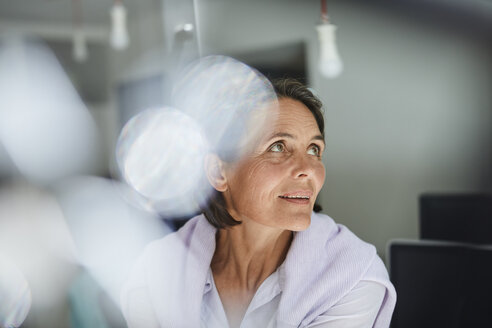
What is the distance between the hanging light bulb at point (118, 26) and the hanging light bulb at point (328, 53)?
38 centimetres

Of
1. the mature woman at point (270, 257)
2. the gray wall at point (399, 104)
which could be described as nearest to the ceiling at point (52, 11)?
the gray wall at point (399, 104)

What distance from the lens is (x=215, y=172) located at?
0.59 metres

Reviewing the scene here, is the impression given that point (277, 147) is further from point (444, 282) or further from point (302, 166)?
point (444, 282)

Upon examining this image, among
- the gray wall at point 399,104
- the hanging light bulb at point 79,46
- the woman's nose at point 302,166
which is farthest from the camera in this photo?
the hanging light bulb at point 79,46

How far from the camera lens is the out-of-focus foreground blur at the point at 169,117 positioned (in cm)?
61

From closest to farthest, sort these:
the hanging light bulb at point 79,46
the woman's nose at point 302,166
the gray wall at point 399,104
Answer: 1. the woman's nose at point 302,166
2. the gray wall at point 399,104
3. the hanging light bulb at point 79,46

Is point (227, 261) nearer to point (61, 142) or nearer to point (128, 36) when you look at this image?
point (61, 142)

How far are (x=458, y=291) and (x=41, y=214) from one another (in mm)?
728

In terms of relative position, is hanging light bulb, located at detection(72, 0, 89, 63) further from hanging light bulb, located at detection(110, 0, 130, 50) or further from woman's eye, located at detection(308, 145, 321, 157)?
woman's eye, located at detection(308, 145, 321, 157)

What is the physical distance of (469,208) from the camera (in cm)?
63

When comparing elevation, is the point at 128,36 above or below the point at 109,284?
above

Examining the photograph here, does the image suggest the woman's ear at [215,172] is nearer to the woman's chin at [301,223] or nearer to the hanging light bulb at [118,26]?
the woman's chin at [301,223]

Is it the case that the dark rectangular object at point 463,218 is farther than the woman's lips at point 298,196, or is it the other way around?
the dark rectangular object at point 463,218

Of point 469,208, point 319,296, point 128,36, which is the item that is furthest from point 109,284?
point 469,208
